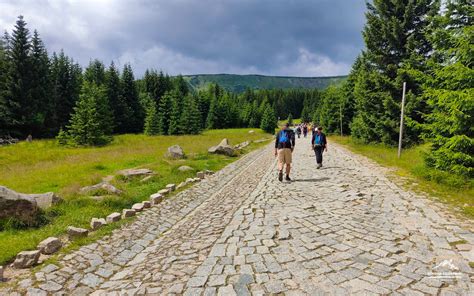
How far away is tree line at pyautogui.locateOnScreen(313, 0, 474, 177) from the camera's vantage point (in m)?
8.68

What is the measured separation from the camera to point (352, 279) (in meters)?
3.67

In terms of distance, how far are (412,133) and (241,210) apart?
1730 centimetres

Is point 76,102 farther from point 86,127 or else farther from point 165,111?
point 165,111

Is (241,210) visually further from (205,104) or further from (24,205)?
(205,104)

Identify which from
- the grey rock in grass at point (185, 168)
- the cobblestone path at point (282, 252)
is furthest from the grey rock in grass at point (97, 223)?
the grey rock in grass at point (185, 168)

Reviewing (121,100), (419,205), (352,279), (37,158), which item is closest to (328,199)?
(419,205)

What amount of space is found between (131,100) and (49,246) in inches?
2260

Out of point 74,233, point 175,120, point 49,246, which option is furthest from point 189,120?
point 49,246

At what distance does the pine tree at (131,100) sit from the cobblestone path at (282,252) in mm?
53106

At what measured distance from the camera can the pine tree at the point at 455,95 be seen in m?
8.42

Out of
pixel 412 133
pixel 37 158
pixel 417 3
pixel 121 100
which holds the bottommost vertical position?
pixel 37 158

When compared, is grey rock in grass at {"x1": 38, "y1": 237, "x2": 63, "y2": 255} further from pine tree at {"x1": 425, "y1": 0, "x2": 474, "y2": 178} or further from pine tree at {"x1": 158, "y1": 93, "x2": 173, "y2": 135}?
pine tree at {"x1": 158, "y1": 93, "x2": 173, "y2": 135}

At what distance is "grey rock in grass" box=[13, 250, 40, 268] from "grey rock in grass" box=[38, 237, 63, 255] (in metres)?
0.33

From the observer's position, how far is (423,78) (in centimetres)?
1150
